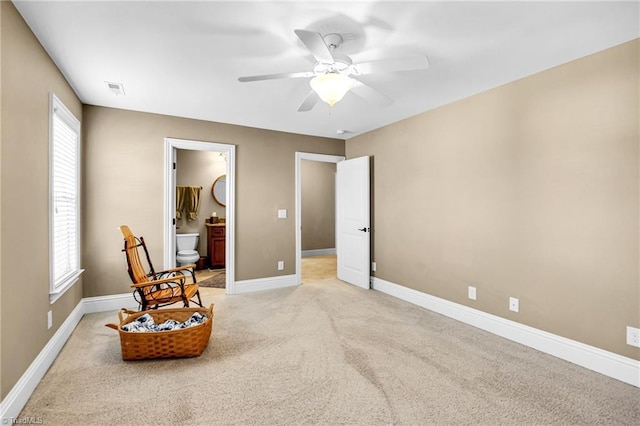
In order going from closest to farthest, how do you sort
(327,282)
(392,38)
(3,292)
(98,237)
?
(3,292)
(392,38)
(98,237)
(327,282)

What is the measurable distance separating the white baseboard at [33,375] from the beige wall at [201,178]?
10.8 ft

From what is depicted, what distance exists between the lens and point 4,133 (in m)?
1.78

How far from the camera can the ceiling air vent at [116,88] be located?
3.06 metres

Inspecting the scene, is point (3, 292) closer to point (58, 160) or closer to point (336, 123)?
point (58, 160)

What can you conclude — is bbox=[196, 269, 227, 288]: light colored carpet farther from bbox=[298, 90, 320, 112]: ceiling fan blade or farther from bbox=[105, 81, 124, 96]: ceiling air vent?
bbox=[298, 90, 320, 112]: ceiling fan blade

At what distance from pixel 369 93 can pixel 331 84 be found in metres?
0.50

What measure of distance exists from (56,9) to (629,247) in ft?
13.4

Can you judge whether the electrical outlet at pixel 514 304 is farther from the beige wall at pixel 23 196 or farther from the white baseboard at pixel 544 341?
the beige wall at pixel 23 196

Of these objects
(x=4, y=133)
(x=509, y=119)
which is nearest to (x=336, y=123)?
(x=509, y=119)

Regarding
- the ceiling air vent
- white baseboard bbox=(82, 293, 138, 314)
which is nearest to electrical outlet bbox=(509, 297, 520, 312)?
white baseboard bbox=(82, 293, 138, 314)

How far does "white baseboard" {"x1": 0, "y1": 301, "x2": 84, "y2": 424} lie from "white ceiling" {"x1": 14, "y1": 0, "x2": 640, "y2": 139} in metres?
2.26

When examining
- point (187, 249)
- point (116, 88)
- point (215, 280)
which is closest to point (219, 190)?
point (187, 249)

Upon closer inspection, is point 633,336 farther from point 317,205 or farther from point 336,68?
point 317,205

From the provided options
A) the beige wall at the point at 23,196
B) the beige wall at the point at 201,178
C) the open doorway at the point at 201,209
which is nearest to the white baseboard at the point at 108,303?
the beige wall at the point at 23,196
